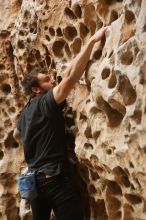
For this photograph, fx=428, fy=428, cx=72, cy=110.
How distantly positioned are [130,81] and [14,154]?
1.34 metres

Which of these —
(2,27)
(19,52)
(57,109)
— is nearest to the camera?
(57,109)

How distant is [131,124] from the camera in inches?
63.1

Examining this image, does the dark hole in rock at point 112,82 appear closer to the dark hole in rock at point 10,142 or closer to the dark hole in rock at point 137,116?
the dark hole in rock at point 137,116

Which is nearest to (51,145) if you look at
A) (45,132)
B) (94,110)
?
(45,132)

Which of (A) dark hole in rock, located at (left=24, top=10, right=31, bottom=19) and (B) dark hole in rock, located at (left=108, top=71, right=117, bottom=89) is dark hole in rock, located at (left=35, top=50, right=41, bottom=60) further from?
(B) dark hole in rock, located at (left=108, top=71, right=117, bottom=89)

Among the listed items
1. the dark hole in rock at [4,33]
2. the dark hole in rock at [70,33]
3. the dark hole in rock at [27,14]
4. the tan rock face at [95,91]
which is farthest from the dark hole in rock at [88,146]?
the dark hole in rock at [4,33]

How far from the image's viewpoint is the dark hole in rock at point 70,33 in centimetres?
220

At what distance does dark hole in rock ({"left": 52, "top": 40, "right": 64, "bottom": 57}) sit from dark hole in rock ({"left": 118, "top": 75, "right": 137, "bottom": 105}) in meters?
0.73

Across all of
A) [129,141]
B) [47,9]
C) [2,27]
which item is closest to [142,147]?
[129,141]

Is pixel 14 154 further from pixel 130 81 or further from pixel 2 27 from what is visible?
pixel 130 81

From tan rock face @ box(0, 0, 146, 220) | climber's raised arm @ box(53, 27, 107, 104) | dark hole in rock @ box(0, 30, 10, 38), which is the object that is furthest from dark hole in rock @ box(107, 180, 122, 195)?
dark hole in rock @ box(0, 30, 10, 38)

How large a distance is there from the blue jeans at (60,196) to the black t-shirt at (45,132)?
0.09 meters

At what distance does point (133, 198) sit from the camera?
1833mm

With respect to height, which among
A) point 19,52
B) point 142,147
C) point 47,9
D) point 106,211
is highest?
point 47,9
